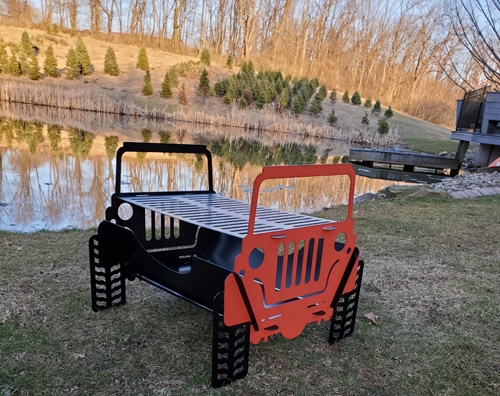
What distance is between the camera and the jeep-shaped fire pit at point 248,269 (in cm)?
192

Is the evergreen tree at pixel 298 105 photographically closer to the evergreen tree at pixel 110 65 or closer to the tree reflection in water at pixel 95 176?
the tree reflection in water at pixel 95 176

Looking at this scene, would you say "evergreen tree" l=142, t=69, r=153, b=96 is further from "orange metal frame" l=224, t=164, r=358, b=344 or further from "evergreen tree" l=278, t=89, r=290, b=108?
"orange metal frame" l=224, t=164, r=358, b=344

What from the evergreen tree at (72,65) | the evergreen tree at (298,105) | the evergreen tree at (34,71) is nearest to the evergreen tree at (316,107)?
the evergreen tree at (298,105)

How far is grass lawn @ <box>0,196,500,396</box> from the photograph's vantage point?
2.05 m

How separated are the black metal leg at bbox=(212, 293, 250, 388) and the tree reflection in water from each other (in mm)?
4223

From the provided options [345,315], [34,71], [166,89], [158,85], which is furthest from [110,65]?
[345,315]

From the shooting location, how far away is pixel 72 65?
28.2 m

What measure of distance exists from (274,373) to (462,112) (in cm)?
1571

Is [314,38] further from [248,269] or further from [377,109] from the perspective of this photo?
[248,269]

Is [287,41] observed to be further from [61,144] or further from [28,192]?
[28,192]

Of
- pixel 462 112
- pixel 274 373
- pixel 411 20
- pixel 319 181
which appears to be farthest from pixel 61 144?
pixel 411 20

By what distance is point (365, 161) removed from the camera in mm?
15781

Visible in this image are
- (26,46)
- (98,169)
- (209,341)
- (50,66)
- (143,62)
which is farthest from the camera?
(143,62)

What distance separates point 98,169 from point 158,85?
21211 millimetres
